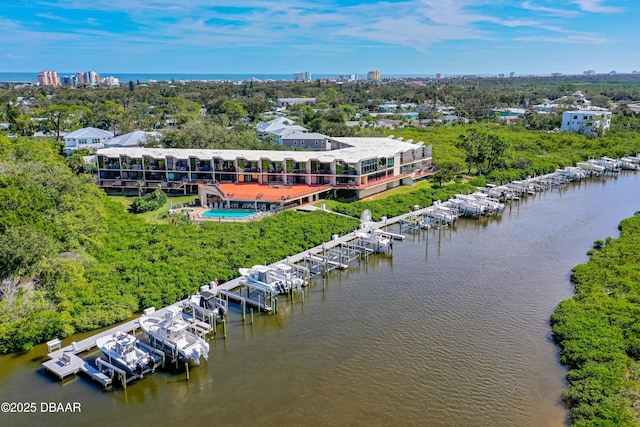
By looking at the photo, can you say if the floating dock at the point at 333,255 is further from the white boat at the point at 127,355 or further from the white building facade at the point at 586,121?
the white building facade at the point at 586,121

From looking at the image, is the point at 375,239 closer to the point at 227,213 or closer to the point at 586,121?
the point at 227,213

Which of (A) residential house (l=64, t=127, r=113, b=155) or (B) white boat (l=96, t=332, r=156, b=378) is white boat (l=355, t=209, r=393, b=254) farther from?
(A) residential house (l=64, t=127, r=113, b=155)

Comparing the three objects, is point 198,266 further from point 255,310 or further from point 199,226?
point 199,226

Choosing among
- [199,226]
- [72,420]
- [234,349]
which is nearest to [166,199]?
[199,226]

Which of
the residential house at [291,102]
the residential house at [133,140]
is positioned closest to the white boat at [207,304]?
the residential house at [133,140]

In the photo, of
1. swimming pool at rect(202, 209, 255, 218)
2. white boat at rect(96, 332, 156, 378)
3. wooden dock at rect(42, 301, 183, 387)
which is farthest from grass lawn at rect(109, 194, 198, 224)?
white boat at rect(96, 332, 156, 378)

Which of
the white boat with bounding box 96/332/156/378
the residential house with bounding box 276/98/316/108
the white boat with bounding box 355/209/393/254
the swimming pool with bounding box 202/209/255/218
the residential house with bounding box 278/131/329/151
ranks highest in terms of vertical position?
the residential house with bounding box 276/98/316/108
